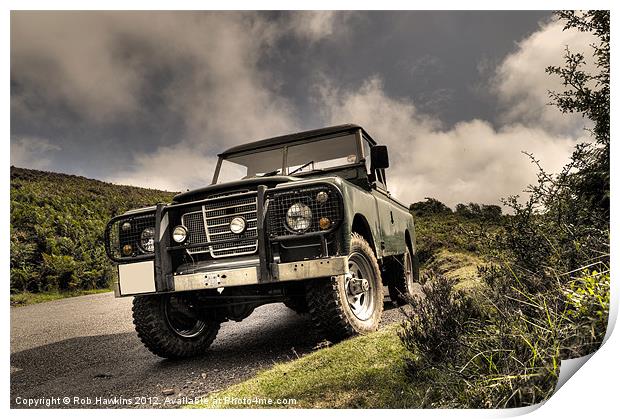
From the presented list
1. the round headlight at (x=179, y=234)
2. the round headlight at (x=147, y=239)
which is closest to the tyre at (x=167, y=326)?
the round headlight at (x=147, y=239)

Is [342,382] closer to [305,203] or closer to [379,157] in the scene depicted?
[305,203]

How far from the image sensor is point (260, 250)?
316 centimetres

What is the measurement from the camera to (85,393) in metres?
3.04

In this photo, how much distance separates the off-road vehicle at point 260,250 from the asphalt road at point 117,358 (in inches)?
12.8

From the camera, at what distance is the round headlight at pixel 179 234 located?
3559 millimetres

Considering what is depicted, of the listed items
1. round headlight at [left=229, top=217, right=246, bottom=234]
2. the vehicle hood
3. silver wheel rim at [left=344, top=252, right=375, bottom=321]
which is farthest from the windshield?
silver wheel rim at [left=344, top=252, right=375, bottom=321]

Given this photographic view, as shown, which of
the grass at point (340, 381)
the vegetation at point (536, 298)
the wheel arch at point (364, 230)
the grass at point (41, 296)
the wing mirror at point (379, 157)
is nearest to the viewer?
the vegetation at point (536, 298)

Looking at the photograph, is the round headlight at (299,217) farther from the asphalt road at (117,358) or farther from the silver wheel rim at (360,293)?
the asphalt road at (117,358)

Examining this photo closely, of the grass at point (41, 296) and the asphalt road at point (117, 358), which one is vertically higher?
the grass at point (41, 296)

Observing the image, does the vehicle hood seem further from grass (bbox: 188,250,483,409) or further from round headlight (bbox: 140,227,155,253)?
grass (bbox: 188,250,483,409)

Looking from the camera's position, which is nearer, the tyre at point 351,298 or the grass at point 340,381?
the grass at point 340,381

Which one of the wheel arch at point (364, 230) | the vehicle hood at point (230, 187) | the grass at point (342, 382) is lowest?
the grass at point (342, 382)

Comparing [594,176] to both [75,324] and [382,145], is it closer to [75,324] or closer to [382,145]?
[382,145]

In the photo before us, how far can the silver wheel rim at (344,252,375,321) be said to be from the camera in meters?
3.59
